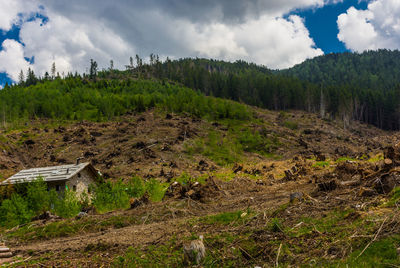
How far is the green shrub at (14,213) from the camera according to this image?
1833 centimetres

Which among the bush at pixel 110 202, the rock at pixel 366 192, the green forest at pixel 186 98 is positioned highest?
the green forest at pixel 186 98

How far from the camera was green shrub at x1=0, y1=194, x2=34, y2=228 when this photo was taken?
18.3 metres

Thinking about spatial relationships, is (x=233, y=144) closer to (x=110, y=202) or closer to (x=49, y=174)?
(x=49, y=174)

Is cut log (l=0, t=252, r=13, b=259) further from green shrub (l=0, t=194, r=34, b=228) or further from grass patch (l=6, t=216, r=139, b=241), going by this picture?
green shrub (l=0, t=194, r=34, b=228)

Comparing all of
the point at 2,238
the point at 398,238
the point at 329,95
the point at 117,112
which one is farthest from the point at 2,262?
the point at 329,95

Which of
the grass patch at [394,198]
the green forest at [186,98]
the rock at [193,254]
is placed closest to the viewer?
the rock at [193,254]

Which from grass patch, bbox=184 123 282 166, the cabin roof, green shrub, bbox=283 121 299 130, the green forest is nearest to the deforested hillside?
grass patch, bbox=184 123 282 166

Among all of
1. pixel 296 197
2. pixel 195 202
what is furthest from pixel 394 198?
pixel 195 202

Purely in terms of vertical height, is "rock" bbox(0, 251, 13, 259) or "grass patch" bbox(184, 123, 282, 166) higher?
"grass patch" bbox(184, 123, 282, 166)

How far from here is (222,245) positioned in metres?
6.96

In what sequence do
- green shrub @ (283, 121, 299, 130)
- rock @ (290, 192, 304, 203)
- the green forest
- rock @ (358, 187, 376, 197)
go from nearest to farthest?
1. rock @ (358, 187, 376, 197)
2. rock @ (290, 192, 304, 203)
3. green shrub @ (283, 121, 299, 130)
4. the green forest

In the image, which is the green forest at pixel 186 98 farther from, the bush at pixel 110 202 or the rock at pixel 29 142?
the bush at pixel 110 202

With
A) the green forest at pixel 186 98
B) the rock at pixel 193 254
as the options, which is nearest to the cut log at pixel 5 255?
the rock at pixel 193 254

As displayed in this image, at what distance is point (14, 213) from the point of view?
1850cm
